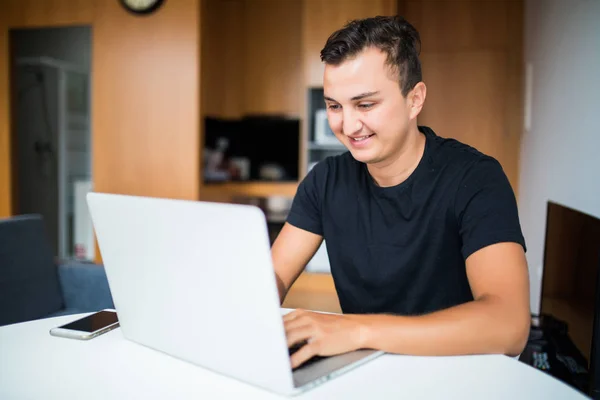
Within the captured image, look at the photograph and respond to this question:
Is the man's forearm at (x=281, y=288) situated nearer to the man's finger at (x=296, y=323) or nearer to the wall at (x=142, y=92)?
the man's finger at (x=296, y=323)

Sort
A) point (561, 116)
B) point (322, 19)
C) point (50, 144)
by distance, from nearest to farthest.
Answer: point (561, 116)
point (322, 19)
point (50, 144)

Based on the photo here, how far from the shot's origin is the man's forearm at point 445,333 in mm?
934

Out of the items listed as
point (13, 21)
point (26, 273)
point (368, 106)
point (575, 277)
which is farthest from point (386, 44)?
point (13, 21)

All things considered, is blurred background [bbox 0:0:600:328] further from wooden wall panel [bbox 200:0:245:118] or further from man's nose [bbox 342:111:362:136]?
man's nose [bbox 342:111:362:136]

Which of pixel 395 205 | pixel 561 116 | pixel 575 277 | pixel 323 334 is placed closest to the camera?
pixel 323 334

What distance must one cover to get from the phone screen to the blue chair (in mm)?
1534

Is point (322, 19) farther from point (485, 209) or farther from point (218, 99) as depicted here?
point (485, 209)

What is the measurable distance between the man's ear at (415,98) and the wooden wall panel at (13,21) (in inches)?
146

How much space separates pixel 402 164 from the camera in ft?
4.55

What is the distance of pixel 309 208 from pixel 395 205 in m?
0.24

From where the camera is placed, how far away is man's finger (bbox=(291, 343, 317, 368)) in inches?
34.0

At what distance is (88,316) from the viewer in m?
1.22

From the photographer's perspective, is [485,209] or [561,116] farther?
[561,116]

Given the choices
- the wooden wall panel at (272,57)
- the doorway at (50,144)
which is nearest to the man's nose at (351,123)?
the wooden wall panel at (272,57)
